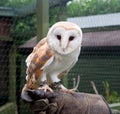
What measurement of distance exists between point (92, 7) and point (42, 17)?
2.16 ft

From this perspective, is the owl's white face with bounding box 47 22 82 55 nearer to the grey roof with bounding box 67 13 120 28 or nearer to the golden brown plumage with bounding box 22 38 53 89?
the golden brown plumage with bounding box 22 38 53 89

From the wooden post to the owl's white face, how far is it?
2.25 ft

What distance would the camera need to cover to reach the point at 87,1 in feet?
9.01

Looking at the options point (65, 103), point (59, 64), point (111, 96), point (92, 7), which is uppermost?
point (92, 7)

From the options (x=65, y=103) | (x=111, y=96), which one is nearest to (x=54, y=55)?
(x=65, y=103)

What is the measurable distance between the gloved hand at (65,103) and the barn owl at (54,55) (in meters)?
0.05

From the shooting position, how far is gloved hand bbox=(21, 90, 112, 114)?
132 centimetres

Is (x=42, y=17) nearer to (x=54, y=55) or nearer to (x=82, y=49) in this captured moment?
(x=82, y=49)

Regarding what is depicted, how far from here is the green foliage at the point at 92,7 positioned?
2.60 metres

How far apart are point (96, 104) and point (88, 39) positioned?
1169 millimetres

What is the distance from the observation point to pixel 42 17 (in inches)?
82.7

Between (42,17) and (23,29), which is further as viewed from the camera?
(23,29)

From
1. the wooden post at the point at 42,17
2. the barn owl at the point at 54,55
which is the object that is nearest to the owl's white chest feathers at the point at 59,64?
the barn owl at the point at 54,55

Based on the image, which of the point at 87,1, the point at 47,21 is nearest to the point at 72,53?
the point at 47,21
